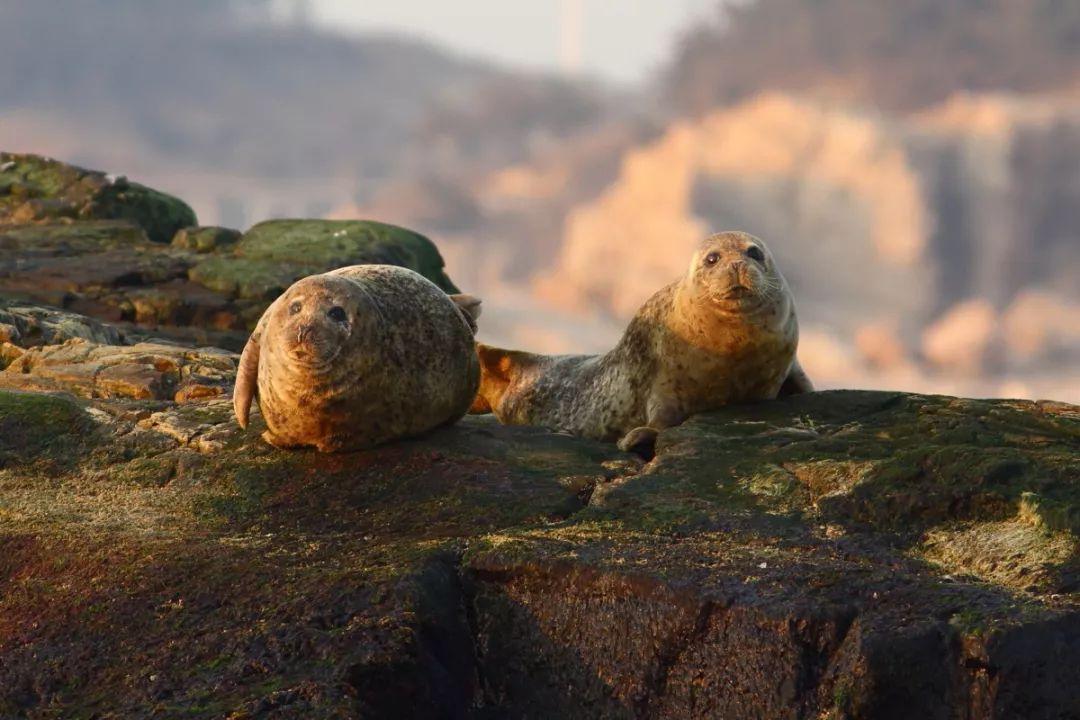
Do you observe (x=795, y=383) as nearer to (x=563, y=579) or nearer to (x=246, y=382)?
(x=246, y=382)

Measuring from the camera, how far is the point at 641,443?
30.2 feet

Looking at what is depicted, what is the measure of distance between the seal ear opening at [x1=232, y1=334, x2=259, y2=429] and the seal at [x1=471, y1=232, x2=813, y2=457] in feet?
7.93

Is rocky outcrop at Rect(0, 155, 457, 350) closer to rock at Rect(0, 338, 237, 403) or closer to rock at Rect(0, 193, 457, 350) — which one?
rock at Rect(0, 193, 457, 350)

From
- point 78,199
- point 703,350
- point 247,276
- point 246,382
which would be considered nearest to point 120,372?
point 246,382

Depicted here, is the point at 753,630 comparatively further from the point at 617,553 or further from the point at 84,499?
the point at 84,499

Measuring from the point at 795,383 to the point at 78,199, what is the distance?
17.4 metres

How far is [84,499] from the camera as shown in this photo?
852 centimetres

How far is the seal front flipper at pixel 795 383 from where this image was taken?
409 inches

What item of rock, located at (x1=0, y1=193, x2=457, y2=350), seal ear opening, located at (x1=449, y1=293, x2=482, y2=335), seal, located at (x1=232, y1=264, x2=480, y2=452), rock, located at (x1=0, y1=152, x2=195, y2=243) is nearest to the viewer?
seal, located at (x1=232, y1=264, x2=480, y2=452)

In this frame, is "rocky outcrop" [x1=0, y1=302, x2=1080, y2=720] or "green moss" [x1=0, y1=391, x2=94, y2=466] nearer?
"rocky outcrop" [x1=0, y1=302, x2=1080, y2=720]

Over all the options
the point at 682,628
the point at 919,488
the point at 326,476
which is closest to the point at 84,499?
the point at 326,476

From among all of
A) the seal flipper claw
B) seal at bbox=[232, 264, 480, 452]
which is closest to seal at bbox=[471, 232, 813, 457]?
the seal flipper claw

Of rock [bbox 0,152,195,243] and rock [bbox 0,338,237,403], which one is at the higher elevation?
rock [bbox 0,152,195,243]

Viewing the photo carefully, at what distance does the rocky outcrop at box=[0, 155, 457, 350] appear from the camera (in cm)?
1973
